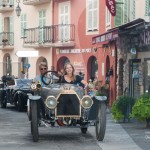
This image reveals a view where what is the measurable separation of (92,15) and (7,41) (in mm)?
13290

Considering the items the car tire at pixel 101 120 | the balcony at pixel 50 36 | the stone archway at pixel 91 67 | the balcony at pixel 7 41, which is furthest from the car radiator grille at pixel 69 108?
the balcony at pixel 7 41

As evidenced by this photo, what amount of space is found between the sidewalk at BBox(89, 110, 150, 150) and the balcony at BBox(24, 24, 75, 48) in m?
20.1

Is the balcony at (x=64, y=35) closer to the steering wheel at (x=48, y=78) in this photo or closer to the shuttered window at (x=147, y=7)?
the shuttered window at (x=147, y=7)

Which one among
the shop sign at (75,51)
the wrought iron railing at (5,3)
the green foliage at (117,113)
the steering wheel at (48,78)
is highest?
the wrought iron railing at (5,3)

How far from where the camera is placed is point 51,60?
135ft

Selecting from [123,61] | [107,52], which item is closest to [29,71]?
[107,52]

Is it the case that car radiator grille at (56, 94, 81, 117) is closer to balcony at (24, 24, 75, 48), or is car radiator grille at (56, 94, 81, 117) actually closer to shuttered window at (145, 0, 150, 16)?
shuttered window at (145, 0, 150, 16)

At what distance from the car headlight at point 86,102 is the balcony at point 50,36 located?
24.4 metres

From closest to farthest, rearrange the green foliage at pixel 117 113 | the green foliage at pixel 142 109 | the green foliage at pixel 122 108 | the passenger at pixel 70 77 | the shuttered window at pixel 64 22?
the passenger at pixel 70 77, the green foliage at pixel 142 109, the green foliage at pixel 122 108, the green foliage at pixel 117 113, the shuttered window at pixel 64 22

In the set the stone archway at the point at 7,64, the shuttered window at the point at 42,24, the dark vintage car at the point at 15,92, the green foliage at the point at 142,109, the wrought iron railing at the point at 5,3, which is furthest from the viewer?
the stone archway at the point at 7,64

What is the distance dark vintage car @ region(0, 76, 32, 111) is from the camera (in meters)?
25.3

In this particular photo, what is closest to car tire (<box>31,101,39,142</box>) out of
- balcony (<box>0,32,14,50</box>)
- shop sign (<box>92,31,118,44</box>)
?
shop sign (<box>92,31,118,44</box>)

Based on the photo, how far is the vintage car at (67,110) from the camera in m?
13.7

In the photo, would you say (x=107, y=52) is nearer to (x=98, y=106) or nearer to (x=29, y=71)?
(x=29, y=71)
